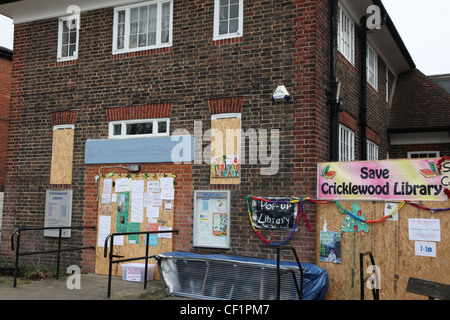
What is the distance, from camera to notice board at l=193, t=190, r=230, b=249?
9070 mm

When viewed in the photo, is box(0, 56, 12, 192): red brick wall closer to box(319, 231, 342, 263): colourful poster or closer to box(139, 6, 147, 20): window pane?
box(139, 6, 147, 20): window pane

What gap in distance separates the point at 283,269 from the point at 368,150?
6477 millimetres

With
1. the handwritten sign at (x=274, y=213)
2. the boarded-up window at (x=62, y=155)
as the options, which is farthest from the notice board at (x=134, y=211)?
the handwritten sign at (x=274, y=213)

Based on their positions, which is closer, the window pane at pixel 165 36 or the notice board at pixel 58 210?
the window pane at pixel 165 36

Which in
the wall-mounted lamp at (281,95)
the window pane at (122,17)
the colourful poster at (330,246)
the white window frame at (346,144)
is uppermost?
the window pane at (122,17)

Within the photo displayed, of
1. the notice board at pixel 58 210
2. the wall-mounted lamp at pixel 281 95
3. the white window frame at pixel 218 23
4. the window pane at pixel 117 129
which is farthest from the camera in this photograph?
the notice board at pixel 58 210

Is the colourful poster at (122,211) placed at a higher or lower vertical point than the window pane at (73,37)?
lower

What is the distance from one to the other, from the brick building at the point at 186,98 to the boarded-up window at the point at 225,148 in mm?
48

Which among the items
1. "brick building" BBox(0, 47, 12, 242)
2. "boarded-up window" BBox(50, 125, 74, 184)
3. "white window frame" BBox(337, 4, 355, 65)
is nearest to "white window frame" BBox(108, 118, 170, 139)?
"boarded-up window" BBox(50, 125, 74, 184)

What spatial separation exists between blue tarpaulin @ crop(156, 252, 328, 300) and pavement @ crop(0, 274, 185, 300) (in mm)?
361

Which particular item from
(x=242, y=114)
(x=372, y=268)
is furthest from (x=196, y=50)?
(x=372, y=268)

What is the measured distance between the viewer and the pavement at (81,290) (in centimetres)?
790

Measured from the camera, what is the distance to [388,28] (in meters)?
12.7

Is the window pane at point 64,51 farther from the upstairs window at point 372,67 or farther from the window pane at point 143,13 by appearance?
the upstairs window at point 372,67
